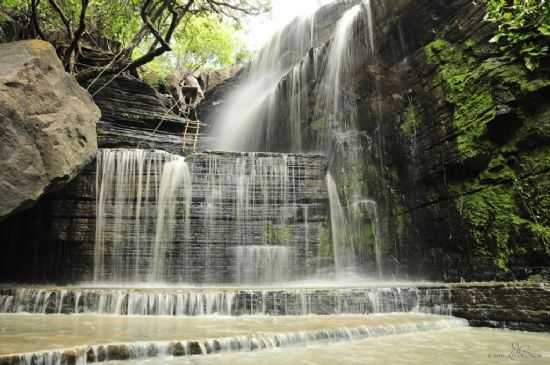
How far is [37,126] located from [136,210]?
345 cm

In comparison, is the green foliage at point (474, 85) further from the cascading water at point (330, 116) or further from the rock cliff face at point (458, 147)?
the cascading water at point (330, 116)

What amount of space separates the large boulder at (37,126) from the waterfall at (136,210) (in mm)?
1092

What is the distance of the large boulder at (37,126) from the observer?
702cm

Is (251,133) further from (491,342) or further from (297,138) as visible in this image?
(491,342)

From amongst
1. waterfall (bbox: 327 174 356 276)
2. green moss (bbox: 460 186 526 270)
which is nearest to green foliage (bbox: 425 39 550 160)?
green moss (bbox: 460 186 526 270)

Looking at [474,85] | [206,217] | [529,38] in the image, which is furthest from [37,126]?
[529,38]

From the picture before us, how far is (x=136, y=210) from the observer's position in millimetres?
10508

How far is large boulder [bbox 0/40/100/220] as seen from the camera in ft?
23.0

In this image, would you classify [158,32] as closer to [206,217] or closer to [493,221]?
[206,217]

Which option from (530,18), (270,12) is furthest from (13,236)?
(530,18)

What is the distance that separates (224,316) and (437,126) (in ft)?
19.1

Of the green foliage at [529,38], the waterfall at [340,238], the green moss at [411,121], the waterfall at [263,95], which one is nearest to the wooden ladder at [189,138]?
the waterfall at [263,95]

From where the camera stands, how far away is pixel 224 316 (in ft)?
19.7

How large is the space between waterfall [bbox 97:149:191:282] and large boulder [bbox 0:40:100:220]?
3.58 feet
